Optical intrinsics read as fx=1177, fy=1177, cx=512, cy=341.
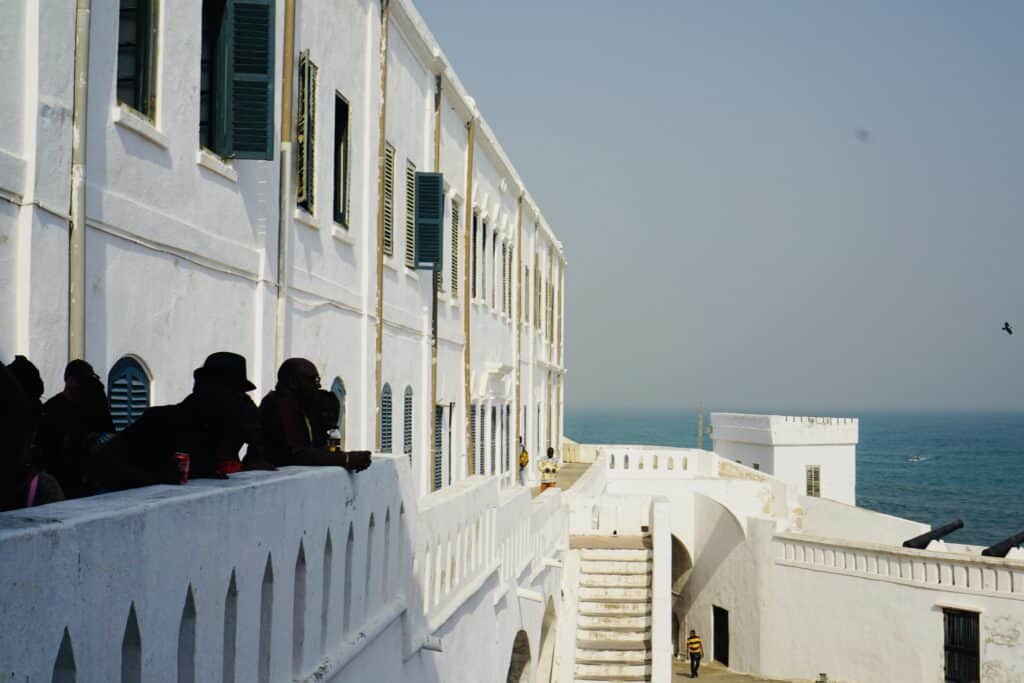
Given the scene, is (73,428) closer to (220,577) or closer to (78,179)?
(220,577)

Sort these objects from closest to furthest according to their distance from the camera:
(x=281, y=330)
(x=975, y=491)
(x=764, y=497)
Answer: (x=281, y=330), (x=764, y=497), (x=975, y=491)

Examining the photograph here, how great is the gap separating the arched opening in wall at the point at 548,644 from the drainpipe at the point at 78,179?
41.1ft

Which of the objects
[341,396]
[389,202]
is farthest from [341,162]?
[341,396]

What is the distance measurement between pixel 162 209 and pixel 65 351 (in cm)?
164

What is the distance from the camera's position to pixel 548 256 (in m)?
35.1

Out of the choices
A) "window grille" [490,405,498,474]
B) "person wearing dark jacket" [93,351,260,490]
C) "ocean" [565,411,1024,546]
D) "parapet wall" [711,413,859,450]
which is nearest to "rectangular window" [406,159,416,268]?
"window grille" [490,405,498,474]

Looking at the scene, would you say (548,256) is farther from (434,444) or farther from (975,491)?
(975,491)

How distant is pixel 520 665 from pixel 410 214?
647cm

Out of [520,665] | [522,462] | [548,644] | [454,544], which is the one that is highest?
[454,544]

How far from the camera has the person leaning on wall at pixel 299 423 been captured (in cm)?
630

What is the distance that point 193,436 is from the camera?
4848 mm

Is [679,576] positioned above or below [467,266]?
below

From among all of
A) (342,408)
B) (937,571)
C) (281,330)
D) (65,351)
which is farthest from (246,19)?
(937,571)

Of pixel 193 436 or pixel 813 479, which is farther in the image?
pixel 813 479
